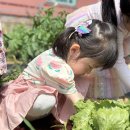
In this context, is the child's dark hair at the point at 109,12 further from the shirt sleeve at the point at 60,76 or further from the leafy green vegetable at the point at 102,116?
the leafy green vegetable at the point at 102,116

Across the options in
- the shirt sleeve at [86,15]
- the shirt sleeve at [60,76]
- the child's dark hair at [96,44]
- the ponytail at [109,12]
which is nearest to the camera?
the shirt sleeve at [60,76]

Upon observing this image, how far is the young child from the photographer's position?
296 cm

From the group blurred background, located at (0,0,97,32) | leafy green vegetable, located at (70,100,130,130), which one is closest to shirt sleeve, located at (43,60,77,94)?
leafy green vegetable, located at (70,100,130,130)

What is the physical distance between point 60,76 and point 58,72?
3 centimetres

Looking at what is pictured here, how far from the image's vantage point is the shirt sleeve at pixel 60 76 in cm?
296

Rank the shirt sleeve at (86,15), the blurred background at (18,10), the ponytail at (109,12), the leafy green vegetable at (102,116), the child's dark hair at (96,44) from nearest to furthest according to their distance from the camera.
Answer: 1. the leafy green vegetable at (102,116)
2. the child's dark hair at (96,44)
3. the ponytail at (109,12)
4. the shirt sleeve at (86,15)
5. the blurred background at (18,10)

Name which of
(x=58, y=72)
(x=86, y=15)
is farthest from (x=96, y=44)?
(x=86, y=15)

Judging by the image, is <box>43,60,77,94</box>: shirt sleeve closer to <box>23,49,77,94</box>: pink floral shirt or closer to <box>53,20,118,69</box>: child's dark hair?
<box>23,49,77,94</box>: pink floral shirt

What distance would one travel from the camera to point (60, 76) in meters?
2.94

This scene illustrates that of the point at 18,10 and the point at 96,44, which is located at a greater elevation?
the point at 96,44

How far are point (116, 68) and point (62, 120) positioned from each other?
643 mm

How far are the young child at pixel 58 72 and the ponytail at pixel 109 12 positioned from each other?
0.16 metres

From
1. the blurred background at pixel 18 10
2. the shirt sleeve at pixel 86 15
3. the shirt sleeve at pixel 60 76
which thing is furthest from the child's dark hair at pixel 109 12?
the blurred background at pixel 18 10

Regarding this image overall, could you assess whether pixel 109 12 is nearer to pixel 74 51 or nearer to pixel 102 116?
pixel 74 51
